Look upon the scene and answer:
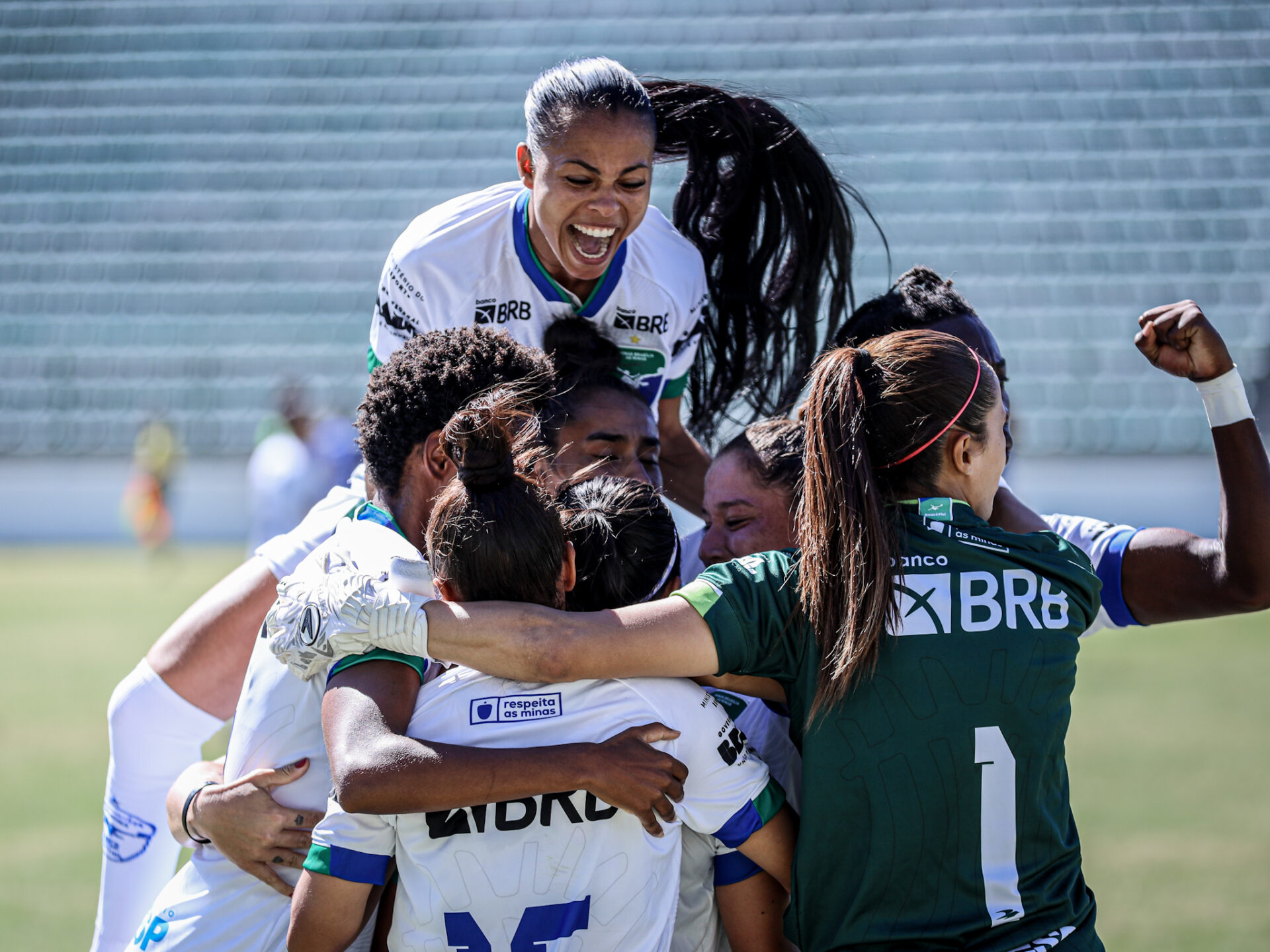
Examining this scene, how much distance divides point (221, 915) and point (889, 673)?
130 cm

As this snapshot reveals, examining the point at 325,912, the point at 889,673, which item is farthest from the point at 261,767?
the point at 889,673

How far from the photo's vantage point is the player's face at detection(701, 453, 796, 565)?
8.06 ft

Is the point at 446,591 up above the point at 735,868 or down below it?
above

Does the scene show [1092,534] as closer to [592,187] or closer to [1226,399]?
[1226,399]

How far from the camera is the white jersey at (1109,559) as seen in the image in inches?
104

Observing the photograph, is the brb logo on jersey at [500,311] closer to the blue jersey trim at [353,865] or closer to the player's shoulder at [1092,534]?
the player's shoulder at [1092,534]

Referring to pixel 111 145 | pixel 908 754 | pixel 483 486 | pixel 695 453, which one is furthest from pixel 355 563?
pixel 111 145

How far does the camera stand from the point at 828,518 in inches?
77.8

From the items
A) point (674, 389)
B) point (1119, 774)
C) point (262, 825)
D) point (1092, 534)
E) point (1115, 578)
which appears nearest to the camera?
point (262, 825)

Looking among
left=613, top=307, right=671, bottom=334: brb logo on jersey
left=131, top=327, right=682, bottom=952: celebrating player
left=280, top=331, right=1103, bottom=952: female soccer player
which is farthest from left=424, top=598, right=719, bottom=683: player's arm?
left=613, top=307, right=671, bottom=334: brb logo on jersey

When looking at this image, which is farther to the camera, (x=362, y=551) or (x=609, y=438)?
(x=609, y=438)

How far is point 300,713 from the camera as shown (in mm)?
2207

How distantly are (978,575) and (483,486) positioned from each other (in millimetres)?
796

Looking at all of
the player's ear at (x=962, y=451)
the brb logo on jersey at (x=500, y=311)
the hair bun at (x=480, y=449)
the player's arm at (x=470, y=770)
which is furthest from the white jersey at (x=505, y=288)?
the player's arm at (x=470, y=770)
